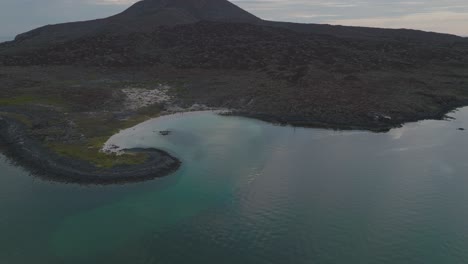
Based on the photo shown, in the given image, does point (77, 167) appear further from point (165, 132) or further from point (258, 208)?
point (258, 208)

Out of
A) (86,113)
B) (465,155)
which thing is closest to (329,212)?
(465,155)

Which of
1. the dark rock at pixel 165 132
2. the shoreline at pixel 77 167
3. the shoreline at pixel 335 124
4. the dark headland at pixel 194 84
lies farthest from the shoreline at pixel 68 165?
the shoreline at pixel 335 124

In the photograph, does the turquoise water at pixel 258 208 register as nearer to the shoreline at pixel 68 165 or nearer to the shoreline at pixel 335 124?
the shoreline at pixel 68 165

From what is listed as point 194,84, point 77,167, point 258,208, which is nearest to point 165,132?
point 77,167

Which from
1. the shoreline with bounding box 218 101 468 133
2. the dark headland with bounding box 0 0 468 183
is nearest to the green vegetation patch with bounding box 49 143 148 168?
the dark headland with bounding box 0 0 468 183

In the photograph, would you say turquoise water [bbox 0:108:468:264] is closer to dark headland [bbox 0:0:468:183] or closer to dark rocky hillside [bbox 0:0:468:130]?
dark headland [bbox 0:0:468:183]

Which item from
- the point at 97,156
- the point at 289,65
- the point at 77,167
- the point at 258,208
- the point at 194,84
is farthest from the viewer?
the point at 289,65
